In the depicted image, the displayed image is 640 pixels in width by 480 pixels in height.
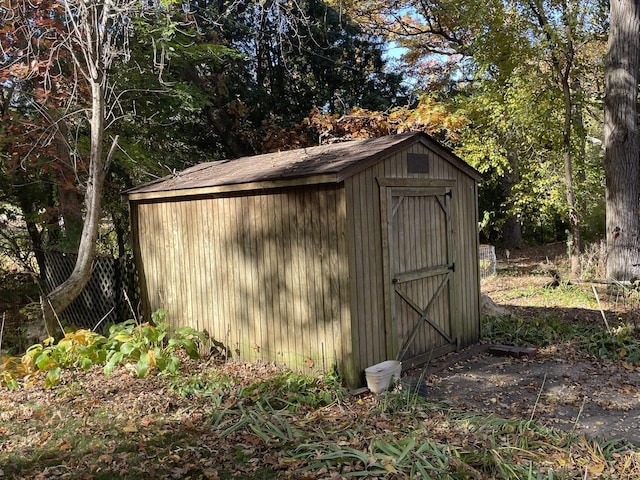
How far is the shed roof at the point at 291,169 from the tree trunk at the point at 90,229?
0.75 m

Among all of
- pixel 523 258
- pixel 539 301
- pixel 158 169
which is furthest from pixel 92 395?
pixel 523 258

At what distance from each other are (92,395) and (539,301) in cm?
843

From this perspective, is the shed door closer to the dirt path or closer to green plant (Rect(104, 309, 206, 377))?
the dirt path

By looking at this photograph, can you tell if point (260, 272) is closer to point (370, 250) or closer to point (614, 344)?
point (370, 250)

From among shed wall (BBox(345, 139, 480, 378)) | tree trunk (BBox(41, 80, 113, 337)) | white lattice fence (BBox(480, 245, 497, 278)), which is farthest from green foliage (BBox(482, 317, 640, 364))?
tree trunk (BBox(41, 80, 113, 337))

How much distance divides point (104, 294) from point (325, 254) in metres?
4.28

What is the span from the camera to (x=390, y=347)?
589 centimetres

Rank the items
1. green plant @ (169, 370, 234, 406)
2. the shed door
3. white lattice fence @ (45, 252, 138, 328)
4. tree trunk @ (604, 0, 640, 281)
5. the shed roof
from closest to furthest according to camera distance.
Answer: green plant @ (169, 370, 234, 406), the shed roof, the shed door, white lattice fence @ (45, 252, 138, 328), tree trunk @ (604, 0, 640, 281)

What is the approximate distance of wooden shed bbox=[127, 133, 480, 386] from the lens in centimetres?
554

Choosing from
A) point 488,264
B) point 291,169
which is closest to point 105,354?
point 291,169

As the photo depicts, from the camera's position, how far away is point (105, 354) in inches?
241

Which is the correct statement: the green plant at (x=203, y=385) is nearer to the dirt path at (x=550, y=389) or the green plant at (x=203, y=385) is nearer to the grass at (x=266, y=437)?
the grass at (x=266, y=437)

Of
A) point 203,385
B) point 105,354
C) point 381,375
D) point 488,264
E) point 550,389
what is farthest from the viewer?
point 488,264

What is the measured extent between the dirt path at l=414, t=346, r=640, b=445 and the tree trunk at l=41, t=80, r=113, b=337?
4.49 meters
